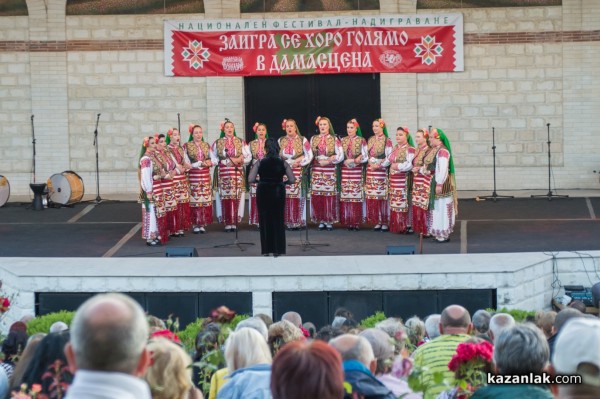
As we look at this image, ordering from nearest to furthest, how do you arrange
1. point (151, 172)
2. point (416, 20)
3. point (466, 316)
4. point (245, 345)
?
point (245, 345) < point (466, 316) < point (151, 172) < point (416, 20)

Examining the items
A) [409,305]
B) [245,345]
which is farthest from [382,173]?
[245,345]

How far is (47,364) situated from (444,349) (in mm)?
2219

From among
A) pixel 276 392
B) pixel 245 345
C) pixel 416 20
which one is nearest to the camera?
pixel 276 392

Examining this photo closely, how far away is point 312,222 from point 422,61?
5172mm

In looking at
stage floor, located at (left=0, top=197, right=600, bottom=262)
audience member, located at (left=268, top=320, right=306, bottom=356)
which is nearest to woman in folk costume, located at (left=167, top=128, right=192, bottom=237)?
stage floor, located at (left=0, top=197, right=600, bottom=262)

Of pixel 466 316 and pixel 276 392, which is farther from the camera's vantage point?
pixel 466 316

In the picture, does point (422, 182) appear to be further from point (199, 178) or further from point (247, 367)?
point (247, 367)

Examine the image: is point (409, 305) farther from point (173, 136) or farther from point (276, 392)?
point (276, 392)

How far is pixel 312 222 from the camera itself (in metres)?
18.5

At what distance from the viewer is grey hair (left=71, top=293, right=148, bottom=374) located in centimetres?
354

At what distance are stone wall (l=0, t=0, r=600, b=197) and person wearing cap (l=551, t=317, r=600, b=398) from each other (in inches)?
728

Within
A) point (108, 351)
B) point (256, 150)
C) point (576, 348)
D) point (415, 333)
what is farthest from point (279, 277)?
point (108, 351)

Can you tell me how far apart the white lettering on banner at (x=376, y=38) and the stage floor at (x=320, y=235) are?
3464 mm

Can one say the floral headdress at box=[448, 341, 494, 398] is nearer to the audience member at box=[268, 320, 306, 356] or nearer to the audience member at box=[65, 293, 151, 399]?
the audience member at box=[268, 320, 306, 356]
